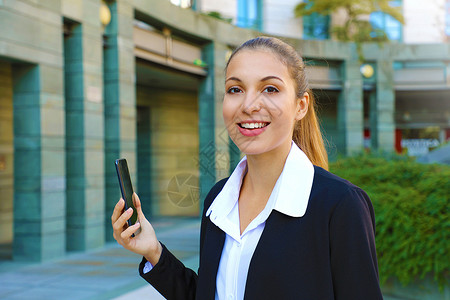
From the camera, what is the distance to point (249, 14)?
20531 mm


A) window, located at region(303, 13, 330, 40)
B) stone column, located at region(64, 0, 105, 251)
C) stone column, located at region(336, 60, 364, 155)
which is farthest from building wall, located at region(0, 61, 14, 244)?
window, located at region(303, 13, 330, 40)

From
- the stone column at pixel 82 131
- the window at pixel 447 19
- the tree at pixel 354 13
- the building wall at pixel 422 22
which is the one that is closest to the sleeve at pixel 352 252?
the stone column at pixel 82 131

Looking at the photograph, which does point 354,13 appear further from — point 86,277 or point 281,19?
point 86,277

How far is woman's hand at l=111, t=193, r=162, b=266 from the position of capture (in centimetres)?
179

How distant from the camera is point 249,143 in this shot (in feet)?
5.80

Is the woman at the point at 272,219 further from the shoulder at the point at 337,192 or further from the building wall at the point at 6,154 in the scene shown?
the building wall at the point at 6,154

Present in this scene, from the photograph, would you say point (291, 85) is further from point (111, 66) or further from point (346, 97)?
point (346, 97)

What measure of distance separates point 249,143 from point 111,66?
9.42m

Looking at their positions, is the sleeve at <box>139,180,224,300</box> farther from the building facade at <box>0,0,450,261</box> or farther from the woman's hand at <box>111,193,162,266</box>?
the building facade at <box>0,0,450,261</box>

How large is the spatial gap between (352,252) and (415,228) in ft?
13.2

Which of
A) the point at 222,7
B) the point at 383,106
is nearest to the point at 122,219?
the point at 222,7

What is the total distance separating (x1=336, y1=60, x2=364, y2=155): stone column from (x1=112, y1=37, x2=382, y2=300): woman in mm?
18006

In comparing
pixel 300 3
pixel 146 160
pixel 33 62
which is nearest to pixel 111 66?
pixel 33 62

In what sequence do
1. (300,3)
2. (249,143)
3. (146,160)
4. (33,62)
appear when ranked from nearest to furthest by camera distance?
(249,143) → (33,62) → (146,160) → (300,3)
